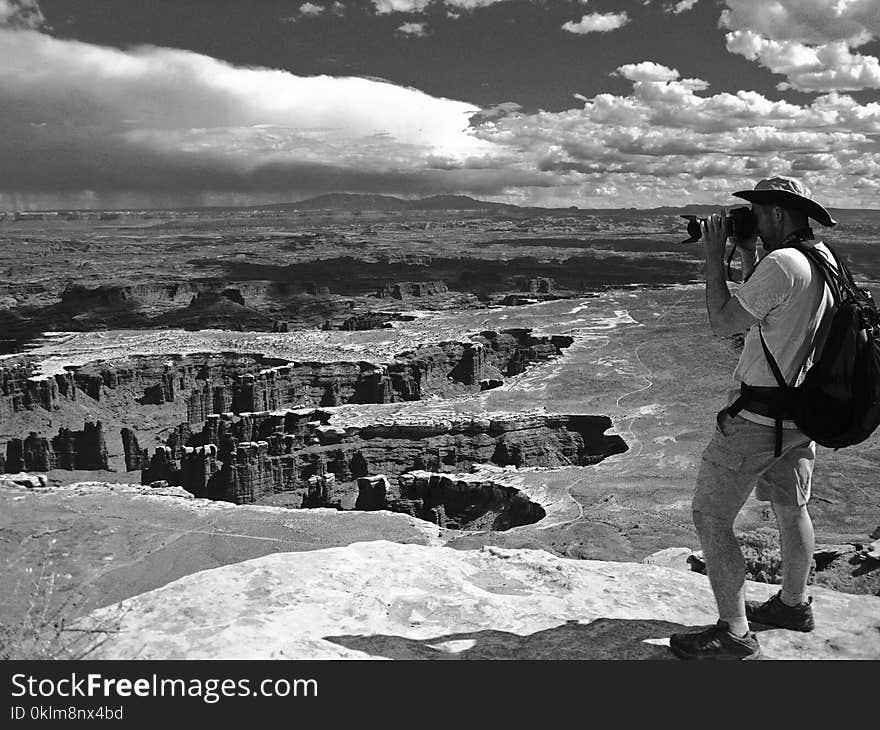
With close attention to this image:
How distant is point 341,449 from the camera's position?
39062mm

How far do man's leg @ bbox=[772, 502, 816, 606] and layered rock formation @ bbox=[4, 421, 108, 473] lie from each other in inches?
1708

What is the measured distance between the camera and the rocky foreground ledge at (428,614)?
558cm

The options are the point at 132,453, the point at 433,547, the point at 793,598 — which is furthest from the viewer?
the point at 132,453

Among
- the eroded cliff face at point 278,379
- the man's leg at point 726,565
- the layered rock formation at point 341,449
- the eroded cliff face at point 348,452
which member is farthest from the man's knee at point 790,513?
the eroded cliff face at point 278,379

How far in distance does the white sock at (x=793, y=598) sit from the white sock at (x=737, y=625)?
58 cm

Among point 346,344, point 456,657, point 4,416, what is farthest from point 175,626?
point 346,344

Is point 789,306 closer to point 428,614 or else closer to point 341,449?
point 428,614

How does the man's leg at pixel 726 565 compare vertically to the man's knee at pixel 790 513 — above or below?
below

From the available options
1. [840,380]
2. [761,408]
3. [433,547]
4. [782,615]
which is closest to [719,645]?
[782,615]

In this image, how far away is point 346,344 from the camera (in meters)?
72.4

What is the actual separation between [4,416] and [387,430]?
2541 centimetres

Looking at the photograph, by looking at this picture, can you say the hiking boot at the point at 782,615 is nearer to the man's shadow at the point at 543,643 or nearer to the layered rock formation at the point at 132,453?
the man's shadow at the point at 543,643

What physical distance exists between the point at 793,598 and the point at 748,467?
1.28 m
